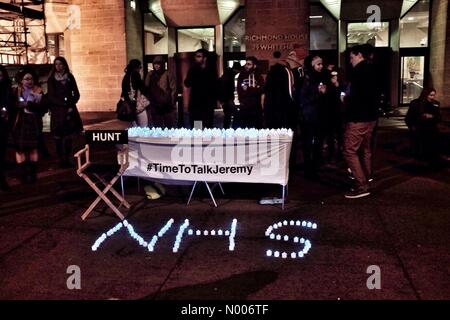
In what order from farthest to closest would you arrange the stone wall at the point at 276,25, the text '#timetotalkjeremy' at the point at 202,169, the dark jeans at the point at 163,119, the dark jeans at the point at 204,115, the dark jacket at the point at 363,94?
the stone wall at the point at 276,25 < the dark jeans at the point at 163,119 < the dark jeans at the point at 204,115 < the dark jacket at the point at 363,94 < the text '#timetotalkjeremy' at the point at 202,169

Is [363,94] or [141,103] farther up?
[363,94]

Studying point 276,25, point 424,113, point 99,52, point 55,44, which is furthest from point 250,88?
point 55,44

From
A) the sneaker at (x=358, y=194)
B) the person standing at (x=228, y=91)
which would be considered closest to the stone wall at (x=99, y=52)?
the person standing at (x=228, y=91)

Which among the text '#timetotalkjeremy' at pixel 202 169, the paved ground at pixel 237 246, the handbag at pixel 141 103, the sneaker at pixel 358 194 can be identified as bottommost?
the paved ground at pixel 237 246

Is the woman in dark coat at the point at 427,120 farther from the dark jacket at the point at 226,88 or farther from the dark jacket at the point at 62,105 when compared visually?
the dark jacket at the point at 62,105

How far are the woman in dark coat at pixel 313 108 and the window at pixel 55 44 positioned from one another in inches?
519

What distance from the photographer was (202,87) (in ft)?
27.8

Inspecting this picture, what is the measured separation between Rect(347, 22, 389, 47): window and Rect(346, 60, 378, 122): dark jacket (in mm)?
11811

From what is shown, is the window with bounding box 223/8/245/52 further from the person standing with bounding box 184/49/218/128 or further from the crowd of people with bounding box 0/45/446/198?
the person standing with bounding box 184/49/218/128

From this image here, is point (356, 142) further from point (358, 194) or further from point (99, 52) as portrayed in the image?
point (99, 52)

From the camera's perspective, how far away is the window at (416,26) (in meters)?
17.4

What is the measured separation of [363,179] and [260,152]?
1.62 m

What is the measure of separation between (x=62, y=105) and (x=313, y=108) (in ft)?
13.5

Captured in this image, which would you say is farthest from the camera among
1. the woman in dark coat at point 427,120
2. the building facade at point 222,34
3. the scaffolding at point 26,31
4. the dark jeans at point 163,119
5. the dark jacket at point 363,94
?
the scaffolding at point 26,31
